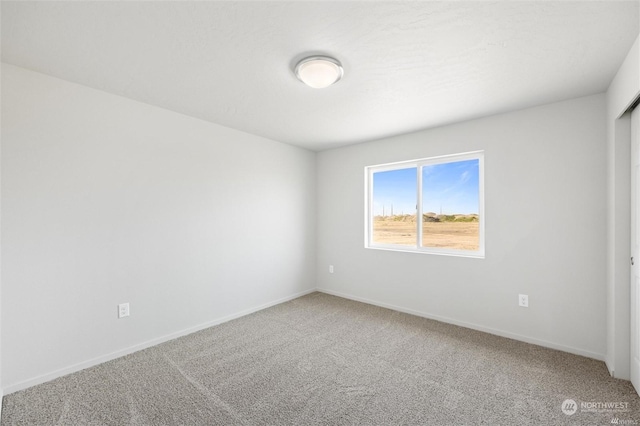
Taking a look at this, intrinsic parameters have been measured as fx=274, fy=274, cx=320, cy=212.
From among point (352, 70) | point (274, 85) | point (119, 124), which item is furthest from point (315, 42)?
point (119, 124)

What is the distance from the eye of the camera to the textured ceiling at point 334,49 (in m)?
1.47

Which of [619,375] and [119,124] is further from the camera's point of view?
[119,124]

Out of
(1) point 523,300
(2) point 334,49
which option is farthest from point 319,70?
(1) point 523,300

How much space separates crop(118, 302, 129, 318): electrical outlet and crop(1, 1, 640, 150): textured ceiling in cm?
193

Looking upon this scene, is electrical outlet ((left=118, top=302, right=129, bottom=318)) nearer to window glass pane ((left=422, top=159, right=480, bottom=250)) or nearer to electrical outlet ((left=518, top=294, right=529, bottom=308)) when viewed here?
window glass pane ((left=422, top=159, right=480, bottom=250))

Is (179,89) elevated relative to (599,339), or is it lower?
elevated

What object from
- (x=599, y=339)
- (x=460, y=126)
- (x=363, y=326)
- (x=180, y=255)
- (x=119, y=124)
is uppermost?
(x=460, y=126)

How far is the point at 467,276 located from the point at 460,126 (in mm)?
1732

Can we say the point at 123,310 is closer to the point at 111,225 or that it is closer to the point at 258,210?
the point at 111,225

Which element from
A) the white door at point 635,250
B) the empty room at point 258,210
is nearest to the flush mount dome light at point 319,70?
the empty room at point 258,210

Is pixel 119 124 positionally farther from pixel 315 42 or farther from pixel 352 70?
pixel 352 70

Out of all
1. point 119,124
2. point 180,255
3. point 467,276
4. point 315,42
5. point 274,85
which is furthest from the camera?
point 467,276

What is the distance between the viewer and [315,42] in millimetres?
1729

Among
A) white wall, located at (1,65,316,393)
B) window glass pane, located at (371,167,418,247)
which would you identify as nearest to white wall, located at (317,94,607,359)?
window glass pane, located at (371,167,418,247)
